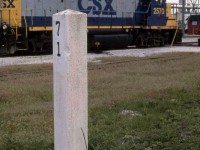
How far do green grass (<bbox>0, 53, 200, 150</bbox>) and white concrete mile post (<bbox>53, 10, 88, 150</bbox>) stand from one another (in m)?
1.17

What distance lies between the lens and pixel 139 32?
29031 mm

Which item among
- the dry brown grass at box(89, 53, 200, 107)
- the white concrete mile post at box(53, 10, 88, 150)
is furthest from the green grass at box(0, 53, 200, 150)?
the white concrete mile post at box(53, 10, 88, 150)

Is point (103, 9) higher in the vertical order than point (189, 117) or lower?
→ higher

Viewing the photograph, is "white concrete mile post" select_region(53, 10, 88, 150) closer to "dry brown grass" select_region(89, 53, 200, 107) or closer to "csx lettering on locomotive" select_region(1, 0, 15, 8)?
"dry brown grass" select_region(89, 53, 200, 107)

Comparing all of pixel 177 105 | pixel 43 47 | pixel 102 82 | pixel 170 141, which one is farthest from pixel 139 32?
pixel 170 141

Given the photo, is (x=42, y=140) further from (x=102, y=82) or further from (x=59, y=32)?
(x=102, y=82)

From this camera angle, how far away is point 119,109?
8.20 meters

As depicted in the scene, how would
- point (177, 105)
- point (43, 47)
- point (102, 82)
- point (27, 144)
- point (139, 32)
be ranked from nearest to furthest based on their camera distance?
point (27, 144), point (177, 105), point (102, 82), point (43, 47), point (139, 32)

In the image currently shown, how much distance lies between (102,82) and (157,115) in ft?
16.8

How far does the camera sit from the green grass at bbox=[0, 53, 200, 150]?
5391 millimetres

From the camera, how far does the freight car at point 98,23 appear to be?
2259cm

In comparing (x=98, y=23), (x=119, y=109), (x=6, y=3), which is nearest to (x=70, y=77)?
(x=119, y=109)

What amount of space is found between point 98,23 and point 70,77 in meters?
23.0

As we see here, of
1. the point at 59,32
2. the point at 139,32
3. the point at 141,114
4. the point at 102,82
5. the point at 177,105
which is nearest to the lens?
the point at 59,32
